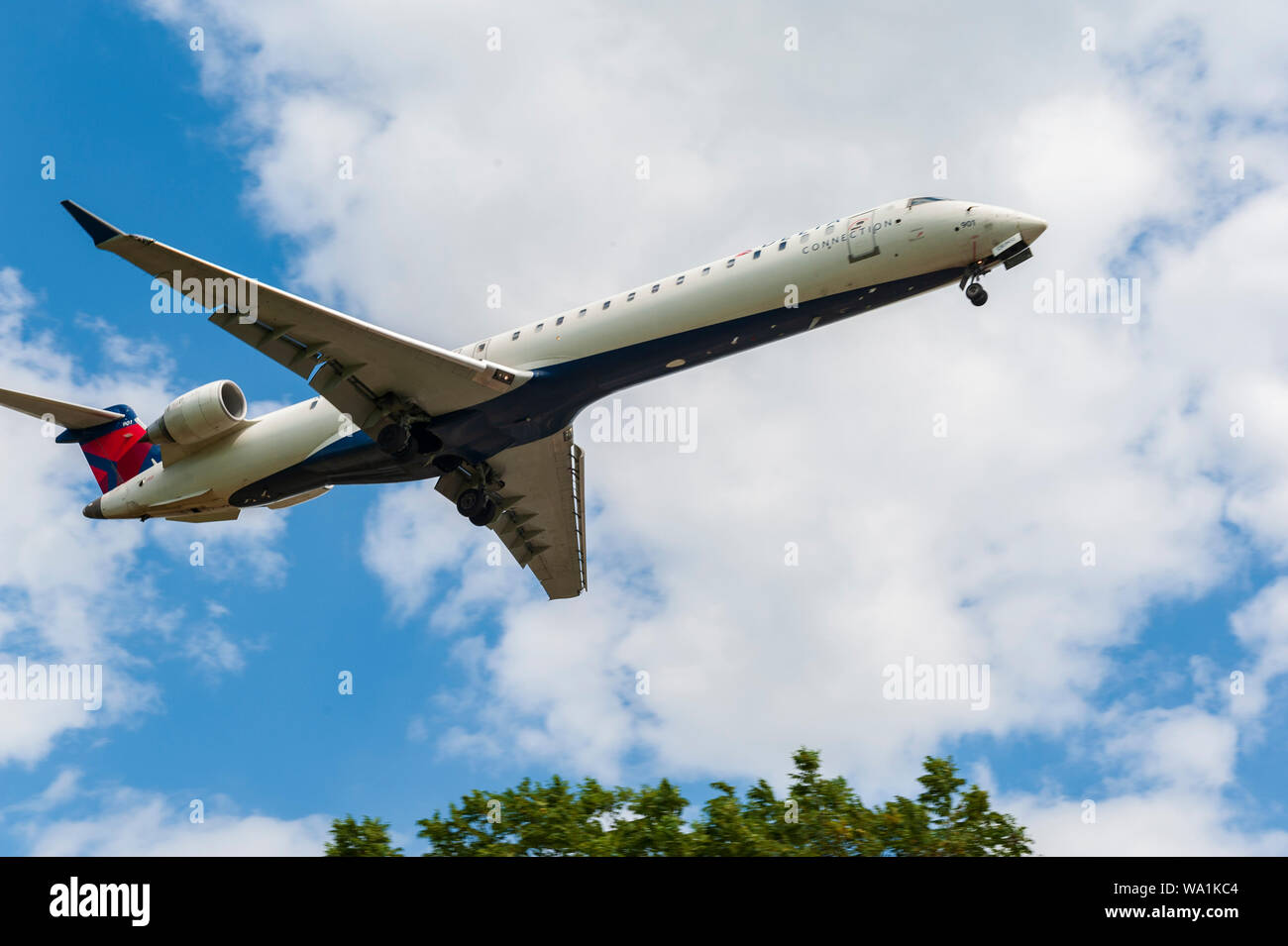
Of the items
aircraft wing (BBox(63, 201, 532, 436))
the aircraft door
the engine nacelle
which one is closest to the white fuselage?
the aircraft door

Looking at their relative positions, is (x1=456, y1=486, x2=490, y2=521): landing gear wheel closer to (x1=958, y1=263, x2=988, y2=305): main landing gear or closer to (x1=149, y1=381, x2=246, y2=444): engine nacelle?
(x1=149, y1=381, x2=246, y2=444): engine nacelle

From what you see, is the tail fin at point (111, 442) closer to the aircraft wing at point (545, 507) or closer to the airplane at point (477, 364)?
the airplane at point (477, 364)

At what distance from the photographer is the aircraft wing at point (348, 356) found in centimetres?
2369

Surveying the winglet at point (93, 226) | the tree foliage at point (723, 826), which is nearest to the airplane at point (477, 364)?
the winglet at point (93, 226)

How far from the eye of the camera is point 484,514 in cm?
2970

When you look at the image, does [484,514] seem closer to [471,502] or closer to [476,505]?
[476,505]

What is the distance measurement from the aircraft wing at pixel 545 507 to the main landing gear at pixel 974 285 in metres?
10.6

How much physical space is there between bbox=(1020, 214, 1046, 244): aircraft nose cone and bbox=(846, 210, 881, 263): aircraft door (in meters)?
2.83

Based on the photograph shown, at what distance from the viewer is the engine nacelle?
27.7 m
